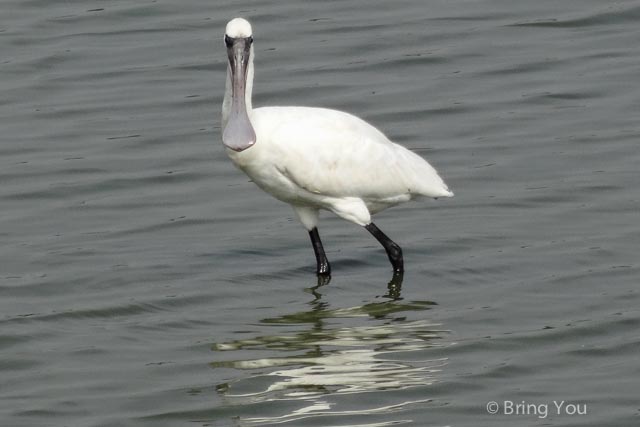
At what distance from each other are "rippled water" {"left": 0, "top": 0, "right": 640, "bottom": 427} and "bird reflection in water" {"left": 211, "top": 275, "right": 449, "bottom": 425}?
0.02 m

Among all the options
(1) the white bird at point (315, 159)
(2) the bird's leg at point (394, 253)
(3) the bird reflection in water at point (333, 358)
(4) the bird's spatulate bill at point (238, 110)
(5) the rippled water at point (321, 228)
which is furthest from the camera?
(2) the bird's leg at point (394, 253)

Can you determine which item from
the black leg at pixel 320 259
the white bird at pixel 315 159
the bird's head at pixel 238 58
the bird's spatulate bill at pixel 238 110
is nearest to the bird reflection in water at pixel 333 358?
the black leg at pixel 320 259

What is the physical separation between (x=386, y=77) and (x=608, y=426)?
8.30 m

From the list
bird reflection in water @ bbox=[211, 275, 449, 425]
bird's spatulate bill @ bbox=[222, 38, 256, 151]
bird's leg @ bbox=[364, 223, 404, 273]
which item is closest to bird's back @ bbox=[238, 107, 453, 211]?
bird's spatulate bill @ bbox=[222, 38, 256, 151]

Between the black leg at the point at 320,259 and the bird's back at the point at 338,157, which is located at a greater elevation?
the bird's back at the point at 338,157

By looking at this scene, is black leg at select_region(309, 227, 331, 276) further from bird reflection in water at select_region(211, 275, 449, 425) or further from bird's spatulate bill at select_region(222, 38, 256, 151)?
bird's spatulate bill at select_region(222, 38, 256, 151)

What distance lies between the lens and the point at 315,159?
36.1 feet

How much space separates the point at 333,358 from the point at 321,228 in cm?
320

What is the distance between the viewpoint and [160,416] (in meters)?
8.34

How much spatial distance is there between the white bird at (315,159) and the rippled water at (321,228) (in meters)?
Answer: 0.41

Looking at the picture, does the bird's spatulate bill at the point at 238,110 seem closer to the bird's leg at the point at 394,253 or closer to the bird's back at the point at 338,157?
the bird's back at the point at 338,157

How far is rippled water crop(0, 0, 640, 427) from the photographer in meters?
8.79

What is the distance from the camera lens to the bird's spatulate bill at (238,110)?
10625 mm

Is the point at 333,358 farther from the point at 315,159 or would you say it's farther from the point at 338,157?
the point at 338,157
